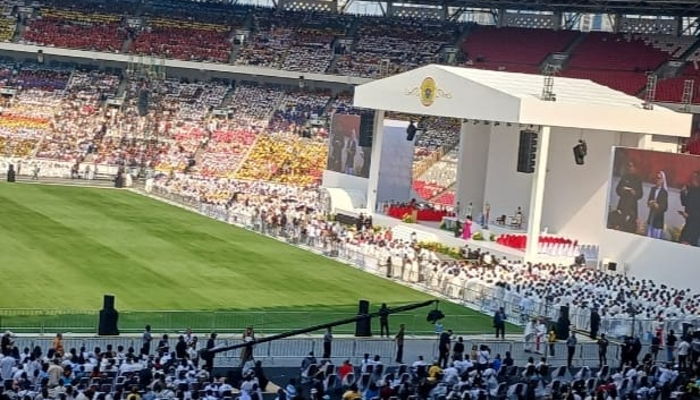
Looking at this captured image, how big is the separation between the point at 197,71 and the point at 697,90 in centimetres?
3306

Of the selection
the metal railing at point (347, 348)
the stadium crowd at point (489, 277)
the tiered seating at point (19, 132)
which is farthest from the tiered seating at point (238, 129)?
the metal railing at point (347, 348)

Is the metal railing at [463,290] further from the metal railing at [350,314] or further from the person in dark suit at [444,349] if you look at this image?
the person in dark suit at [444,349]

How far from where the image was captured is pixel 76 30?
3164 inches

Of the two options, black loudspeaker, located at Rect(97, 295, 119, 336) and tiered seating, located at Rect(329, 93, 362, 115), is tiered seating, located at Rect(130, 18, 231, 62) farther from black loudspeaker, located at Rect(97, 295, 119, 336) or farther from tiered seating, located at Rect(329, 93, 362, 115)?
black loudspeaker, located at Rect(97, 295, 119, 336)

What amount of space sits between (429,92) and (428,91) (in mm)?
65

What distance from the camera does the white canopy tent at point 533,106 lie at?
146 ft

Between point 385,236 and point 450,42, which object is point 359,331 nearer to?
point 385,236

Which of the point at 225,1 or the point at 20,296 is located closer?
the point at 20,296

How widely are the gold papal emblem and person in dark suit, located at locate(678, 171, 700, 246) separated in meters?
11.2

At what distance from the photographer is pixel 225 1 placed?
289ft

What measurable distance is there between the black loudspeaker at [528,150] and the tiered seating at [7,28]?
43472 mm

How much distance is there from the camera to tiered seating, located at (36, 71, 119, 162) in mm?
68938

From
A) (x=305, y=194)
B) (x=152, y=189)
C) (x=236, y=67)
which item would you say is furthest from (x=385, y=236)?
(x=236, y=67)

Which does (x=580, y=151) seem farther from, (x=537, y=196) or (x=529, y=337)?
(x=529, y=337)
